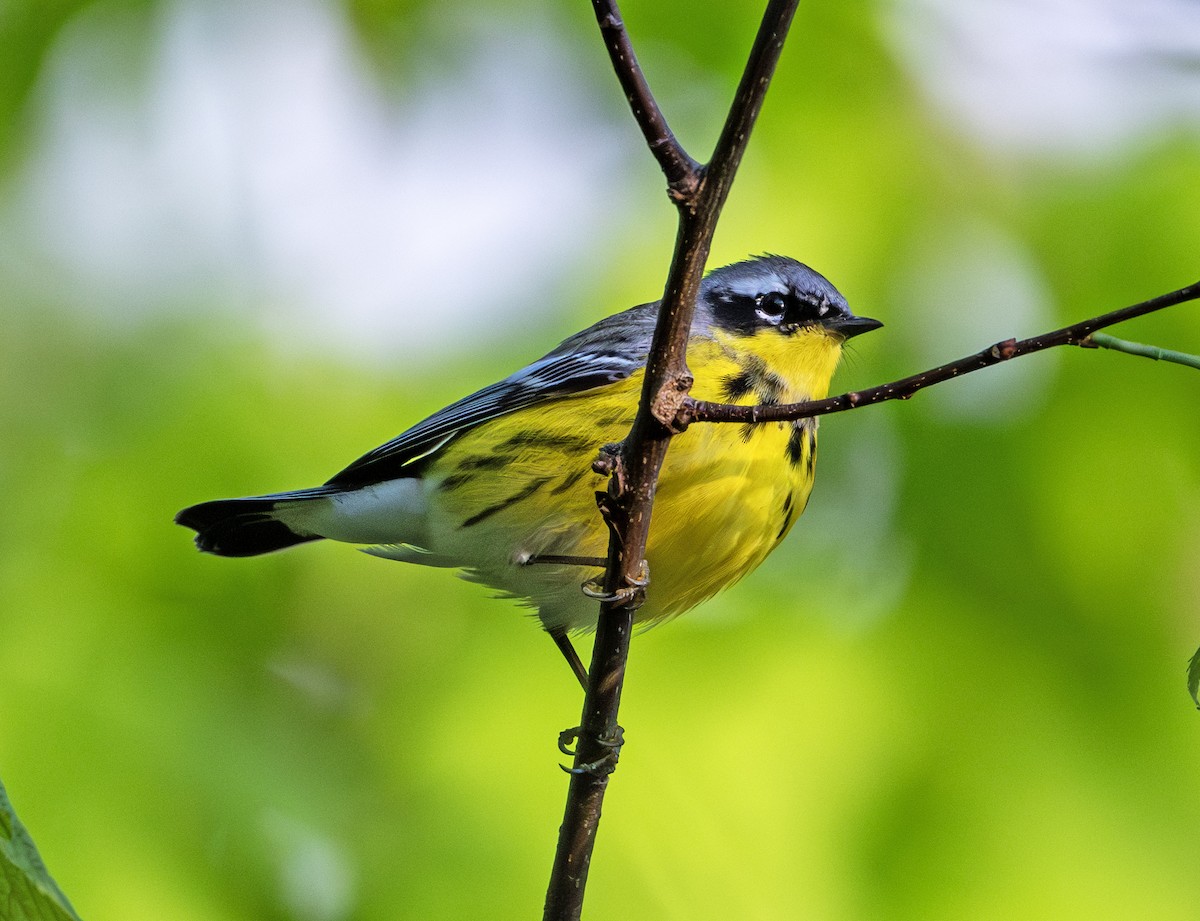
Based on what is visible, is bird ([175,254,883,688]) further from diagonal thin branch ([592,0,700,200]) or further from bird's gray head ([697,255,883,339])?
diagonal thin branch ([592,0,700,200])

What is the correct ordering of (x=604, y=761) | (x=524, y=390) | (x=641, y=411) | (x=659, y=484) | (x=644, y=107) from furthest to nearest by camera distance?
(x=524, y=390) < (x=659, y=484) < (x=604, y=761) < (x=641, y=411) < (x=644, y=107)

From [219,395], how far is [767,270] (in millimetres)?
1739

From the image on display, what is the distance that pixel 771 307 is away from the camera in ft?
12.1

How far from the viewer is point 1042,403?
3.35m

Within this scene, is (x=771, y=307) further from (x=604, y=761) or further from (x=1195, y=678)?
(x=1195, y=678)

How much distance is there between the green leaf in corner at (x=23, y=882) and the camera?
1110 mm

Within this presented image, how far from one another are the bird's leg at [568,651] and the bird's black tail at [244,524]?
32.8 inches

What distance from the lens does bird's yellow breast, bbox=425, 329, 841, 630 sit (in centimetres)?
311

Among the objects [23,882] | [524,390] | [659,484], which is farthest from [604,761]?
[23,882]

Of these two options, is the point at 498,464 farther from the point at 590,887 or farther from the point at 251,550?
the point at 590,887

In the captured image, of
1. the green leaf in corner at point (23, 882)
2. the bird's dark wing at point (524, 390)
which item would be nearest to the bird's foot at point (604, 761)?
the bird's dark wing at point (524, 390)

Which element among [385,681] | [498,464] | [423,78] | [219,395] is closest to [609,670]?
[498,464]

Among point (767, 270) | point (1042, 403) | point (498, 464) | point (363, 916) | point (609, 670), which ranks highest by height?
point (767, 270)

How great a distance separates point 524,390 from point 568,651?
0.84 meters
